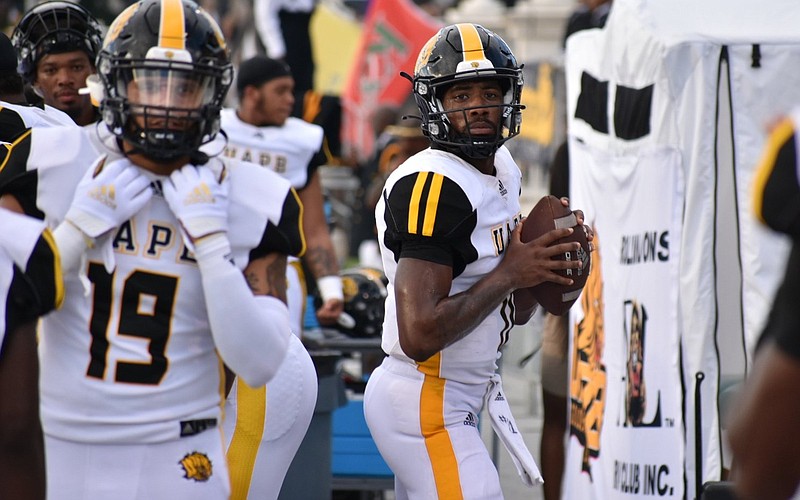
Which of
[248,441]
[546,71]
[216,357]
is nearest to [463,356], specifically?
[248,441]

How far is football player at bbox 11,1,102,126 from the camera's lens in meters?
4.64

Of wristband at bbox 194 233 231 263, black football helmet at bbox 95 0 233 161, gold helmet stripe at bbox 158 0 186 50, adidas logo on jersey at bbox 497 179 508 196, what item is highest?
gold helmet stripe at bbox 158 0 186 50

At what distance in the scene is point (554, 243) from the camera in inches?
156

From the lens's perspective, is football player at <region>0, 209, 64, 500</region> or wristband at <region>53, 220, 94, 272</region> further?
wristband at <region>53, 220, 94, 272</region>

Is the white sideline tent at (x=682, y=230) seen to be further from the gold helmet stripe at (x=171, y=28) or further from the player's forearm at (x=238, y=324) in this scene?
the gold helmet stripe at (x=171, y=28)

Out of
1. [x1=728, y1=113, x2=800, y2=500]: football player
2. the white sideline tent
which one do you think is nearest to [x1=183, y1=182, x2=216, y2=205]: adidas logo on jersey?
[x1=728, y1=113, x2=800, y2=500]: football player

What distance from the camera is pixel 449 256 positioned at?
3.78 meters

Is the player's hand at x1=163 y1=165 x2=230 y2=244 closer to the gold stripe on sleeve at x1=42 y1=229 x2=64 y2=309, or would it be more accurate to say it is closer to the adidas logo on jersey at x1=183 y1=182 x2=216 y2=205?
the adidas logo on jersey at x1=183 y1=182 x2=216 y2=205

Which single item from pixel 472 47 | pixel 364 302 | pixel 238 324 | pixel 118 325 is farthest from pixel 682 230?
pixel 118 325

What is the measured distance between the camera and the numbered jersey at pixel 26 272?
266 cm

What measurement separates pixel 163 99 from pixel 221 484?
34.1 inches

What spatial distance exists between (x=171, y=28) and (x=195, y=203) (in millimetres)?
417

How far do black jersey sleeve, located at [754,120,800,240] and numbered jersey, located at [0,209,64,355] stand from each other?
141 centimetres

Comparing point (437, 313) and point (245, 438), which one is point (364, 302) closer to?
point (245, 438)
